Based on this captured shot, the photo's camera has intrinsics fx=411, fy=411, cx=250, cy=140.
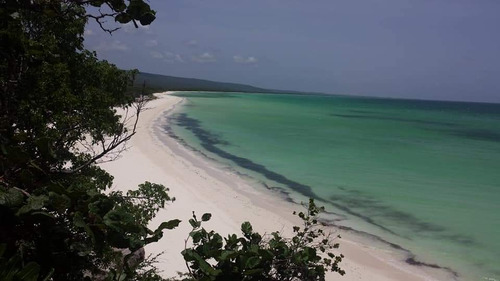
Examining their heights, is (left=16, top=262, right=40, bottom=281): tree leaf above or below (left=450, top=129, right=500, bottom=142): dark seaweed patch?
above

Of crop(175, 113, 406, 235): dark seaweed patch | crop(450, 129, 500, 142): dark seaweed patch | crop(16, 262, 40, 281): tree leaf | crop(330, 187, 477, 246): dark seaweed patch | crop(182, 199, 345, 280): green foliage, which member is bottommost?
crop(330, 187, 477, 246): dark seaweed patch

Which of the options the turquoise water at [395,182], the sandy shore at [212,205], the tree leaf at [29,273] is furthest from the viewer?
the turquoise water at [395,182]

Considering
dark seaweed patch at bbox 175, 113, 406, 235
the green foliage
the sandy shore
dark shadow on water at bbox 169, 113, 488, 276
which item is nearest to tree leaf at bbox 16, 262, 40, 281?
the green foliage

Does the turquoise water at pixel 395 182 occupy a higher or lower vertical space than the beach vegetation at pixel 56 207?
lower

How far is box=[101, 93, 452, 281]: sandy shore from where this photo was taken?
7.02 meters

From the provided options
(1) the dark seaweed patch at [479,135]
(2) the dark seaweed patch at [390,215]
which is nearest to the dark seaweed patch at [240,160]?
(2) the dark seaweed patch at [390,215]

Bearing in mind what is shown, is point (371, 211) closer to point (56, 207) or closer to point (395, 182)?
point (395, 182)

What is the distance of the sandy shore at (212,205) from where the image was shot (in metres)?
7.02

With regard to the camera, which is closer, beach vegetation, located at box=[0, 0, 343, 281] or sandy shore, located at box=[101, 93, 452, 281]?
beach vegetation, located at box=[0, 0, 343, 281]

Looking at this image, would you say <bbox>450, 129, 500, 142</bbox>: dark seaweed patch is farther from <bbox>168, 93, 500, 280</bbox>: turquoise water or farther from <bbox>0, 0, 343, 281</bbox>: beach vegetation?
<bbox>0, 0, 343, 281</bbox>: beach vegetation

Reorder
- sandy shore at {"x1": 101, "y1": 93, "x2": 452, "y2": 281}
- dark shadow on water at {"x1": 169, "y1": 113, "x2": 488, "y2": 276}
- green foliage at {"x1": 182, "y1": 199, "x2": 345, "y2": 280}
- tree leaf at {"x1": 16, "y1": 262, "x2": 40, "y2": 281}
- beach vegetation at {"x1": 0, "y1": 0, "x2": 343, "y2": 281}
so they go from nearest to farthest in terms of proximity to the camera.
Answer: tree leaf at {"x1": 16, "y1": 262, "x2": 40, "y2": 281} < beach vegetation at {"x1": 0, "y1": 0, "x2": 343, "y2": 281} < green foliage at {"x1": 182, "y1": 199, "x2": 345, "y2": 280} < sandy shore at {"x1": 101, "y1": 93, "x2": 452, "y2": 281} < dark shadow on water at {"x1": 169, "y1": 113, "x2": 488, "y2": 276}

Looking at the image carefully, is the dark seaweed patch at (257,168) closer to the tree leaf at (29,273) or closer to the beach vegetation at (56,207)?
the beach vegetation at (56,207)

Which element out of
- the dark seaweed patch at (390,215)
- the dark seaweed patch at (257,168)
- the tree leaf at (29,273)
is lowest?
the dark seaweed patch at (390,215)

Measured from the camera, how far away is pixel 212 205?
9.91 meters
